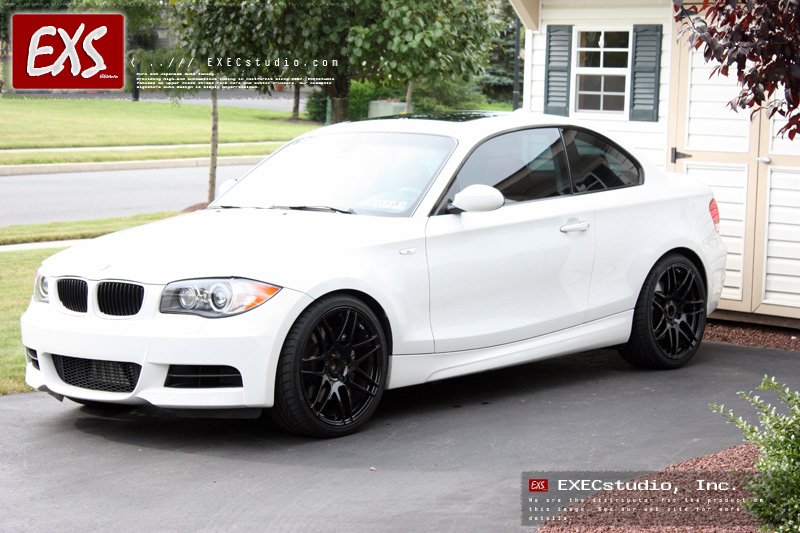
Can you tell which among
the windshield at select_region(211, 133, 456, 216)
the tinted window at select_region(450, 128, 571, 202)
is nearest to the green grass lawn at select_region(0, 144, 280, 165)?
the windshield at select_region(211, 133, 456, 216)

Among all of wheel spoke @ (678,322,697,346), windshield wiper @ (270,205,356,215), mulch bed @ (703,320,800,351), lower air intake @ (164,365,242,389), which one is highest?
windshield wiper @ (270,205,356,215)

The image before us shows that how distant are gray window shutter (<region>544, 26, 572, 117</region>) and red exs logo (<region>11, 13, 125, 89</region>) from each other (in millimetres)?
8127

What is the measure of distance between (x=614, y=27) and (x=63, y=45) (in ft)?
33.7

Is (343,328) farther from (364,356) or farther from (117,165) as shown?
(117,165)

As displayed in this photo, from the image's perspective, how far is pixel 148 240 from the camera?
22.2 ft

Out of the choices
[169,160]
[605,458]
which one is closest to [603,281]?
[605,458]

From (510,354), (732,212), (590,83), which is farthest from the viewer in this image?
(590,83)

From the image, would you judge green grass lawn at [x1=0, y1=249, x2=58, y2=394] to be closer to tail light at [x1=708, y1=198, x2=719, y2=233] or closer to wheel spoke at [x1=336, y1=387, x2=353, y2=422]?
wheel spoke at [x1=336, y1=387, x2=353, y2=422]

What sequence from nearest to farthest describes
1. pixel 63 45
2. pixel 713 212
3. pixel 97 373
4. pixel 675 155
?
pixel 97 373 → pixel 713 212 → pixel 675 155 → pixel 63 45

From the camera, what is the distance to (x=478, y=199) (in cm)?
704

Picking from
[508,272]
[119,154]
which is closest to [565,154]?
[508,272]

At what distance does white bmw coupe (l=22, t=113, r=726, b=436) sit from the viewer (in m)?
6.23

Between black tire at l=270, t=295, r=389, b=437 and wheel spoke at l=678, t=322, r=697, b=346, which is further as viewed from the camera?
wheel spoke at l=678, t=322, r=697, b=346

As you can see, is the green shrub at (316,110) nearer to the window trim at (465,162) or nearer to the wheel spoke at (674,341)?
the wheel spoke at (674,341)
